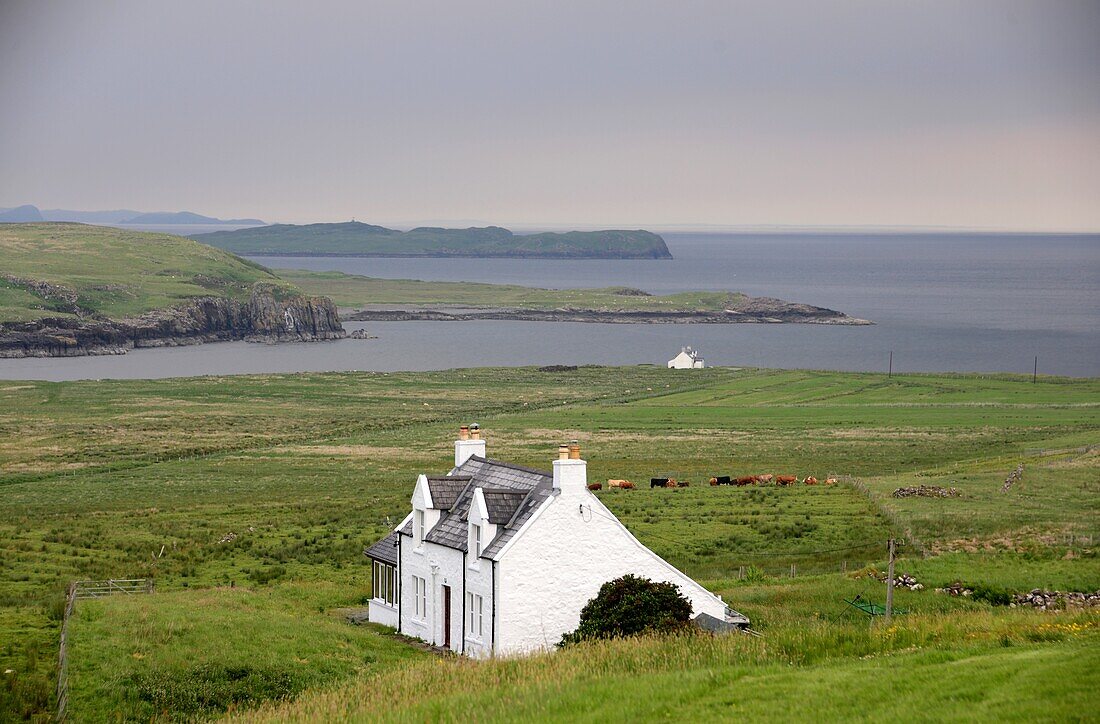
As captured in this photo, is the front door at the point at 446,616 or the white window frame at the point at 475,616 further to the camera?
the front door at the point at 446,616

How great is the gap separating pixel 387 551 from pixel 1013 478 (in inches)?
1322

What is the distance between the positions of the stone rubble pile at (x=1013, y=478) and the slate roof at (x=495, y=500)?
29.5 metres

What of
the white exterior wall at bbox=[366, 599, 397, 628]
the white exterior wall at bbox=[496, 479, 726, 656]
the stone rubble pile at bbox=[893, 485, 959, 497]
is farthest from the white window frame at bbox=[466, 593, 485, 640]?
the stone rubble pile at bbox=[893, 485, 959, 497]

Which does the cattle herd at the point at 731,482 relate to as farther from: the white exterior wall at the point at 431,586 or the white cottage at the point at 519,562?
the white cottage at the point at 519,562

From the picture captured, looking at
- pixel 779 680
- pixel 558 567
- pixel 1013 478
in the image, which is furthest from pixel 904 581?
pixel 1013 478

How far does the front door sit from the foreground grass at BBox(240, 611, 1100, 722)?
5.97m

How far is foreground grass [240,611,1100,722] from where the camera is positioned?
16.8 metres

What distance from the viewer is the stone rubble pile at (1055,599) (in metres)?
32.3

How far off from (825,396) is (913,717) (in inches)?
4154

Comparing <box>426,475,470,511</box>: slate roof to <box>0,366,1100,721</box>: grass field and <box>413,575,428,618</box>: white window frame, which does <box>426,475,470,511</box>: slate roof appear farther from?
<box>0,366,1100,721</box>: grass field

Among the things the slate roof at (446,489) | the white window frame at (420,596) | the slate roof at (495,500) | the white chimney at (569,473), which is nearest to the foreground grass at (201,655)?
the white window frame at (420,596)

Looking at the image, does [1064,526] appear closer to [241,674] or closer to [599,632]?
[599,632]

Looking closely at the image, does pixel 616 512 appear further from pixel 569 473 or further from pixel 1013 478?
pixel 569 473

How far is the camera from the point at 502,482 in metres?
32.3
